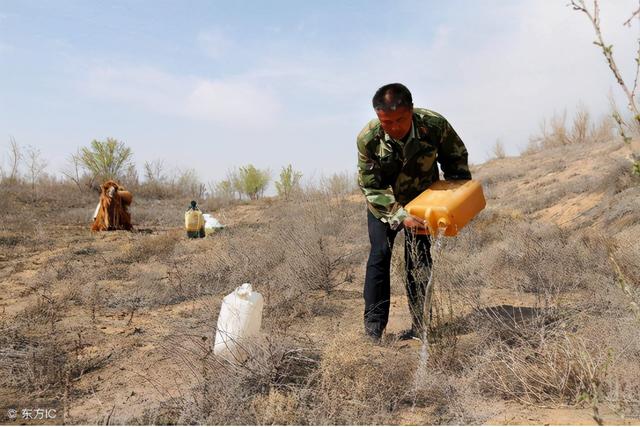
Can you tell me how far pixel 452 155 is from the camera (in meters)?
3.30

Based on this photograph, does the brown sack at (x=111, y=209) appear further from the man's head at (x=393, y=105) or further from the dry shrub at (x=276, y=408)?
the dry shrub at (x=276, y=408)

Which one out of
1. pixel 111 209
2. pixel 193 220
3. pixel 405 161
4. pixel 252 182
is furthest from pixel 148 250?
pixel 252 182

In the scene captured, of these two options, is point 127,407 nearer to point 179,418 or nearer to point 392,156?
point 179,418

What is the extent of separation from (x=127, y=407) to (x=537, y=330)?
2.09 metres

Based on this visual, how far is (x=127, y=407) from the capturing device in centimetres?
255

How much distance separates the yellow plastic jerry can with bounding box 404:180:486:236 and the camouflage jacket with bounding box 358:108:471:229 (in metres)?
0.18

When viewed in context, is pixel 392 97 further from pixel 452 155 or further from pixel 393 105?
pixel 452 155

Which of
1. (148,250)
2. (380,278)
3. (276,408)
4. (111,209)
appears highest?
(111,209)

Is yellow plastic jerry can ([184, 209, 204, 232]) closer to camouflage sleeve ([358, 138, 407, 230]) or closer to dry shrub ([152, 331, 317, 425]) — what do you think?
camouflage sleeve ([358, 138, 407, 230])

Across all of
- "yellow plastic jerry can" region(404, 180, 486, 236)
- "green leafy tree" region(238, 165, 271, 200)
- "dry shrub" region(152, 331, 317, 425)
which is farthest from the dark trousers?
"green leafy tree" region(238, 165, 271, 200)

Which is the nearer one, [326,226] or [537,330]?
[537,330]

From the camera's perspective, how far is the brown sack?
1114 centimetres

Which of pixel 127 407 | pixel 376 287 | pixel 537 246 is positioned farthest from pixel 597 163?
pixel 127 407

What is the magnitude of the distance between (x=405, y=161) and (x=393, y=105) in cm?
42
